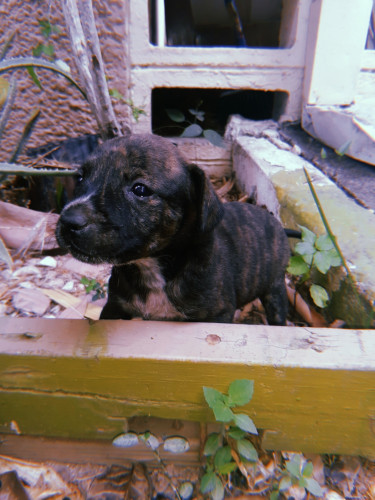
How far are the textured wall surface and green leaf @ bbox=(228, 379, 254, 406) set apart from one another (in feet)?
10.9

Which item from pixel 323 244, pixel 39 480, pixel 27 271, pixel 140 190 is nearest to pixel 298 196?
pixel 323 244

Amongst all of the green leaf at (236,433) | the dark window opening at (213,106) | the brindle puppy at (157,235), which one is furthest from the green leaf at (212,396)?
the dark window opening at (213,106)

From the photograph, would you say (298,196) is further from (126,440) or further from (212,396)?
(126,440)

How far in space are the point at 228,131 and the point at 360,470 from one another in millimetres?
3737

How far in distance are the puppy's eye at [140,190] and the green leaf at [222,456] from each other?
1.06m

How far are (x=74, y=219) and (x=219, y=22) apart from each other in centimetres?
674

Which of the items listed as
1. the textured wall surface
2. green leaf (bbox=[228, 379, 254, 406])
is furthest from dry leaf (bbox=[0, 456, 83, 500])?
the textured wall surface

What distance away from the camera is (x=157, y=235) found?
1838 mm

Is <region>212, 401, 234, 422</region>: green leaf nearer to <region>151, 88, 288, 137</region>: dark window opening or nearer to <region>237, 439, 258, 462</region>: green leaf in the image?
<region>237, 439, 258, 462</region>: green leaf

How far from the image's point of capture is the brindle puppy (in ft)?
5.36

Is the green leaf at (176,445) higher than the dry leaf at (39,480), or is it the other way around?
the green leaf at (176,445)

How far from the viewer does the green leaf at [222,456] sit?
1491 millimetres

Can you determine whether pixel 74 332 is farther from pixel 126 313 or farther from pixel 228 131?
pixel 228 131

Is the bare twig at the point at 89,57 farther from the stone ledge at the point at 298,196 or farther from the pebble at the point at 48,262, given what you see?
the stone ledge at the point at 298,196
